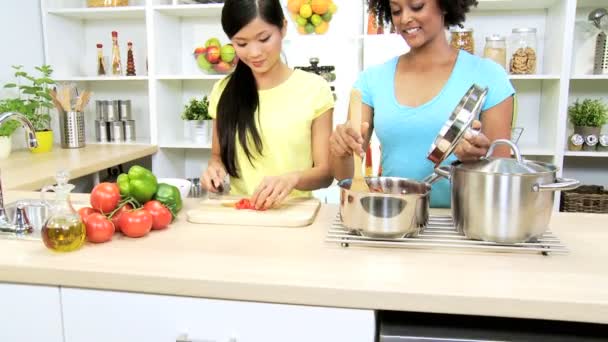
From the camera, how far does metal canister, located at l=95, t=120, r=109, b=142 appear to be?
2898 mm

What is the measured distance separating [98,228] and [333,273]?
44 cm

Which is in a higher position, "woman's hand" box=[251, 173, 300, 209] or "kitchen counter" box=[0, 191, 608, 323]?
"woman's hand" box=[251, 173, 300, 209]

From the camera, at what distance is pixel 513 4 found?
99.1 inches

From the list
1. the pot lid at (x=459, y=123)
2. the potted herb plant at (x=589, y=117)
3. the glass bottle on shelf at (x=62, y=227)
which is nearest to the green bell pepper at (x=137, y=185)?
the glass bottle on shelf at (x=62, y=227)

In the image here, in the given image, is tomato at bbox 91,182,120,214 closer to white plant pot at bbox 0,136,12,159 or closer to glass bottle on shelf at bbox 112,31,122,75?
white plant pot at bbox 0,136,12,159

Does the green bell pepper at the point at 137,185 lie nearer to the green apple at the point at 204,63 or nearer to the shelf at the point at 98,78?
the green apple at the point at 204,63

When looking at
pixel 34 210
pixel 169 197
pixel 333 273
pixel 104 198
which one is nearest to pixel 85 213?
pixel 104 198

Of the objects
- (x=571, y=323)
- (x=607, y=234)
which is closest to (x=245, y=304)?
(x=571, y=323)

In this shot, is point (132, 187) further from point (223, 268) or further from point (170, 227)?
point (223, 268)

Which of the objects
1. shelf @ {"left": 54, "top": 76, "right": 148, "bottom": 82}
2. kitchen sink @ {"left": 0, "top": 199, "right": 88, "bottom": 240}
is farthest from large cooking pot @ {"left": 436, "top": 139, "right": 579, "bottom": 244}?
shelf @ {"left": 54, "top": 76, "right": 148, "bottom": 82}

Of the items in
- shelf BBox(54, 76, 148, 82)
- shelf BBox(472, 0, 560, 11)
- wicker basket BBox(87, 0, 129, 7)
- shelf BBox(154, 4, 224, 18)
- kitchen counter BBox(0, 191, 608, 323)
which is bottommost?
kitchen counter BBox(0, 191, 608, 323)

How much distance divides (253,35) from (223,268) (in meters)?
0.69

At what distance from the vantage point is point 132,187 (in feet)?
3.38

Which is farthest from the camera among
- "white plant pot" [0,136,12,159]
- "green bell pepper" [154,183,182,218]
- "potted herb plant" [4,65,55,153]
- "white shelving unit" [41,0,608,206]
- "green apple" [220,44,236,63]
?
"green apple" [220,44,236,63]
